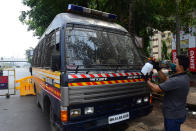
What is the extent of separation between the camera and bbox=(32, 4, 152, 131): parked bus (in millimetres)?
2914

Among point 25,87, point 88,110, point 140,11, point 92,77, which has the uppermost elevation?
point 140,11

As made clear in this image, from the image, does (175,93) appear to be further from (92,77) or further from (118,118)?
(92,77)

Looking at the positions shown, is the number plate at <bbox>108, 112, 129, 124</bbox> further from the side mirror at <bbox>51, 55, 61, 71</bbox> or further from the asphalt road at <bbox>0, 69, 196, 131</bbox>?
the side mirror at <bbox>51, 55, 61, 71</bbox>

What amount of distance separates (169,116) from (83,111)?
4.91 ft

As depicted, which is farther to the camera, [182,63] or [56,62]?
[56,62]

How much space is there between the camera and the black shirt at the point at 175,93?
2523mm

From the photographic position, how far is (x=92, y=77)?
3.11 m

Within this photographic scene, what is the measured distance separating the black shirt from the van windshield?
1.33 metres

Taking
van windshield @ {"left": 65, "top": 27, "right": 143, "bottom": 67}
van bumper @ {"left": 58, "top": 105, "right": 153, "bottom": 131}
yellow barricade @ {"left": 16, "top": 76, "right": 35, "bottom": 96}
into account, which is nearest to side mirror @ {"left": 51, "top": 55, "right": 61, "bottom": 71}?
van windshield @ {"left": 65, "top": 27, "right": 143, "bottom": 67}

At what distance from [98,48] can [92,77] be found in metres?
0.74

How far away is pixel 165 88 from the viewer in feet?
8.28

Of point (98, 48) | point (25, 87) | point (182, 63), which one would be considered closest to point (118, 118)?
point (98, 48)

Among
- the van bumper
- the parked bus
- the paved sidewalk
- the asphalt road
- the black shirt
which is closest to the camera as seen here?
the black shirt

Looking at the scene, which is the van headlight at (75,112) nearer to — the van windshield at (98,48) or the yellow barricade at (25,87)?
the van windshield at (98,48)
